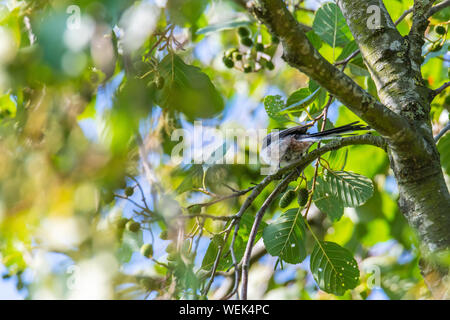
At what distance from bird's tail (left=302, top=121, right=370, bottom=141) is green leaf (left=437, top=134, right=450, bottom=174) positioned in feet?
2.67

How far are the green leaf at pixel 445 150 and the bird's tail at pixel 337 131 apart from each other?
81cm

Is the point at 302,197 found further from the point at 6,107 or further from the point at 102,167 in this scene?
the point at 6,107

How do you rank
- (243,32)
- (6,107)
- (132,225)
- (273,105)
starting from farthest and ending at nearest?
(243,32), (6,107), (273,105), (132,225)

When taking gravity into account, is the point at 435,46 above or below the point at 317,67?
above

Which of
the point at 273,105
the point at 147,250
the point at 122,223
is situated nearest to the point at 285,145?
the point at 273,105

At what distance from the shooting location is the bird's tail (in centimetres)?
202

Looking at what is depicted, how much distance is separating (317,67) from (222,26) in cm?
159

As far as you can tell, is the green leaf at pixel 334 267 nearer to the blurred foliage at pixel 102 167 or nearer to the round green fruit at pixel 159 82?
the blurred foliage at pixel 102 167

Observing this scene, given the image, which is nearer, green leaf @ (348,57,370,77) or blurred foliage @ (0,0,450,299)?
blurred foliage @ (0,0,450,299)

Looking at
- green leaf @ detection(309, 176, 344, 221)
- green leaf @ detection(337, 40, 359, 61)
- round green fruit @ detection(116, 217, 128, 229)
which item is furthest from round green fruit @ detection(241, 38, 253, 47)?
round green fruit @ detection(116, 217, 128, 229)

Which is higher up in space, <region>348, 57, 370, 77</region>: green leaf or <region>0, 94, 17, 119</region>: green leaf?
<region>0, 94, 17, 119</region>: green leaf

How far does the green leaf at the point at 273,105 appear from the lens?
219 cm

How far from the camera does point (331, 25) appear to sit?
7.89 ft

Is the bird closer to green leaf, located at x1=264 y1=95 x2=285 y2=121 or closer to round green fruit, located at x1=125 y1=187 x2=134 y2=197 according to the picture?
green leaf, located at x1=264 y1=95 x2=285 y2=121
